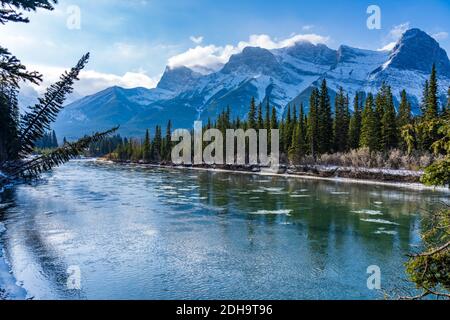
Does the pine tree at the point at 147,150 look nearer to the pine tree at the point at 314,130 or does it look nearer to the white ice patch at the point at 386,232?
the pine tree at the point at 314,130

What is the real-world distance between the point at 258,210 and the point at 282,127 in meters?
71.5

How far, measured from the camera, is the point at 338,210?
3469 cm

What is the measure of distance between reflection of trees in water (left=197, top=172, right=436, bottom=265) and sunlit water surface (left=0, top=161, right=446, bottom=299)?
0.35 feet

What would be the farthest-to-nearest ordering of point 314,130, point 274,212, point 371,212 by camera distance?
point 314,130, point 274,212, point 371,212

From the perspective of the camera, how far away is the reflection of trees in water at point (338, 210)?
23719mm

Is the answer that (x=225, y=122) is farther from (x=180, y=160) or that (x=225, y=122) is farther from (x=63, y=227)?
(x=63, y=227)

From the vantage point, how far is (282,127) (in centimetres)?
10362

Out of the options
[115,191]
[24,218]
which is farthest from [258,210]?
[115,191]

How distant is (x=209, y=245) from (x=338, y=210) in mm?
17010

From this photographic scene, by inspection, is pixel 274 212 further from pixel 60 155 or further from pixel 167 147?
pixel 167 147

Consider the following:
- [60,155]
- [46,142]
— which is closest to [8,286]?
[60,155]

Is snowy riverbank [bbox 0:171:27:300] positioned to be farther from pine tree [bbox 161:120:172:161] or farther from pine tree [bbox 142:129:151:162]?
pine tree [bbox 142:129:151:162]

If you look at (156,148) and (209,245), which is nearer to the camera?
(209,245)

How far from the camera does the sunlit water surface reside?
15.8 m
